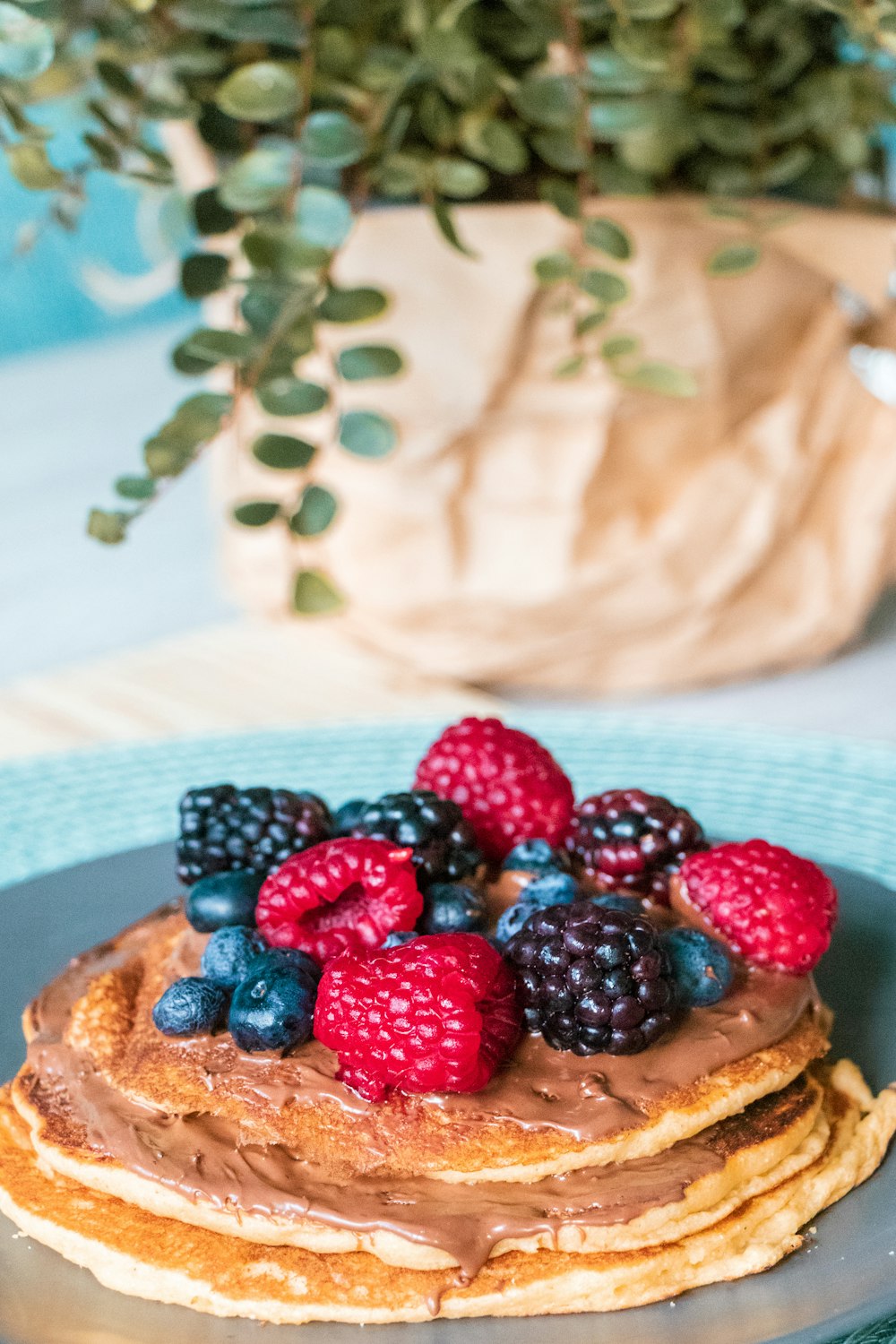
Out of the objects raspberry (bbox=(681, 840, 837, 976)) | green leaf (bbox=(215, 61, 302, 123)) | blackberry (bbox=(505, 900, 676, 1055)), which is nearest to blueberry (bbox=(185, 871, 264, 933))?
blackberry (bbox=(505, 900, 676, 1055))

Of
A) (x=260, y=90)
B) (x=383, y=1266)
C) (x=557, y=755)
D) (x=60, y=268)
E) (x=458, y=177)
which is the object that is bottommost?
(x=60, y=268)

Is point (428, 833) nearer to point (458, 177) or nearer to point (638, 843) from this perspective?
point (638, 843)

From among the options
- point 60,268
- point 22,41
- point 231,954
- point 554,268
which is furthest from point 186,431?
point 60,268

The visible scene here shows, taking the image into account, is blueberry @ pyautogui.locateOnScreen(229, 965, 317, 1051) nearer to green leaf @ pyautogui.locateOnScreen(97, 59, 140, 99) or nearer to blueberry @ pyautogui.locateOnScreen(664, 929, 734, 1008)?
blueberry @ pyautogui.locateOnScreen(664, 929, 734, 1008)

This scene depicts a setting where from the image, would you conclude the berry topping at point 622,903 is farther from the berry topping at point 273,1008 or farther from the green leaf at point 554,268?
the green leaf at point 554,268

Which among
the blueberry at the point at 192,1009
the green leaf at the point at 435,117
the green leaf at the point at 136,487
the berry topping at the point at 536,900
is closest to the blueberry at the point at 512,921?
the berry topping at the point at 536,900

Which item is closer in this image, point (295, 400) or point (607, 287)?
point (295, 400)

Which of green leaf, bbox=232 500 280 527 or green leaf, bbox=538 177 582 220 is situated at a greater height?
green leaf, bbox=538 177 582 220
